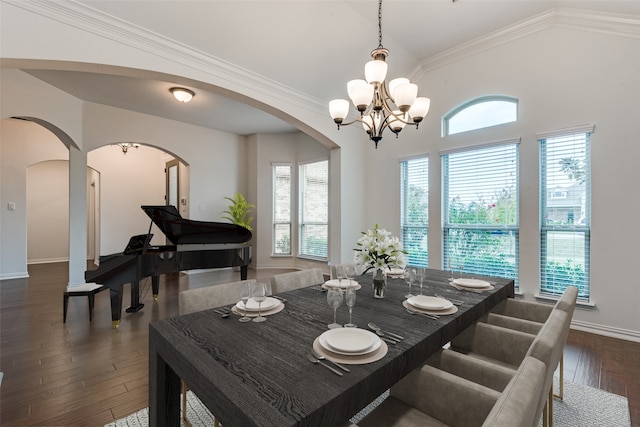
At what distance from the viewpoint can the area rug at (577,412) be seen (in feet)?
5.95

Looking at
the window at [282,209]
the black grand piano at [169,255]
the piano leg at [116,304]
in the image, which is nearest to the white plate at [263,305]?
the black grand piano at [169,255]

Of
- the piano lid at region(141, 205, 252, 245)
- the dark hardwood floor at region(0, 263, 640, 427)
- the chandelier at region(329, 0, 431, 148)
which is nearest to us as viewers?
the dark hardwood floor at region(0, 263, 640, 427)

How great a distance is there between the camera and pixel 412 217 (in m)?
4.74

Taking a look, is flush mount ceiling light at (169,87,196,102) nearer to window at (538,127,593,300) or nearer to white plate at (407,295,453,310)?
white plate at (407,295,453,310)

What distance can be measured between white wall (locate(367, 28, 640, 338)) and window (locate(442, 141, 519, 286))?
129mm

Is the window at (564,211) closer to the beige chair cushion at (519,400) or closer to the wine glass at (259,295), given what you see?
the beige chair cushion at (519,400)

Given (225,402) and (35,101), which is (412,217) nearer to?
(225,402)

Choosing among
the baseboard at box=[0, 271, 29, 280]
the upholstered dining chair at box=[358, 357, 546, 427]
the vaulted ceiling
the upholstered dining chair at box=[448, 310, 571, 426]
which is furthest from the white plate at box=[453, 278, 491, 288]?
the baseboard at box=[0, 271, 29, 280]

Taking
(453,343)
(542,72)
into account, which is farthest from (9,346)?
(542,72)

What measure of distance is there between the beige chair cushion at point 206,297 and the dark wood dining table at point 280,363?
29cm

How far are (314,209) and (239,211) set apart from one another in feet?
5.50

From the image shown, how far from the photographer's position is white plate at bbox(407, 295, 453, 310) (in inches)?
64.0

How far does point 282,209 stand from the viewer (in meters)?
6.87

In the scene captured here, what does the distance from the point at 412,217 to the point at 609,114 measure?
101 inches
